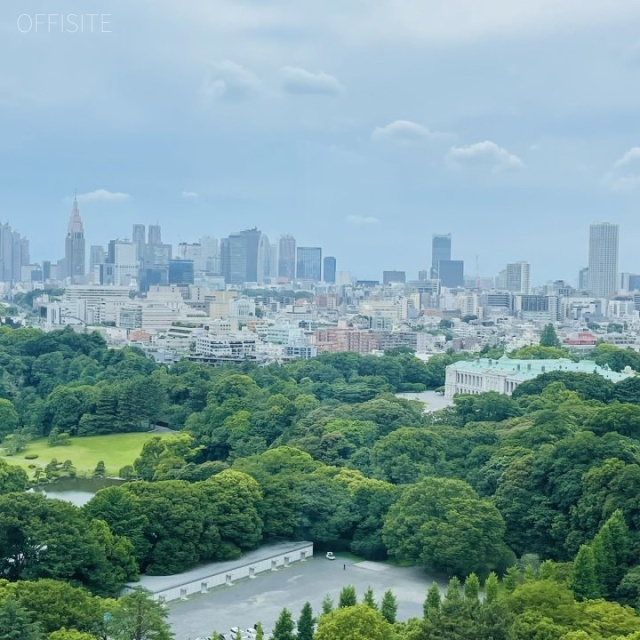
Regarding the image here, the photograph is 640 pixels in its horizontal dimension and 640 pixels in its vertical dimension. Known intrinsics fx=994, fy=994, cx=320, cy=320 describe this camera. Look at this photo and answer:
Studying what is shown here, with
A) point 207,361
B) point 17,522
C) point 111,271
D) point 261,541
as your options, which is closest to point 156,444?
point 261,541

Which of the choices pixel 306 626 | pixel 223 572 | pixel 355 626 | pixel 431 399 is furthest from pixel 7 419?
pixel 355 626

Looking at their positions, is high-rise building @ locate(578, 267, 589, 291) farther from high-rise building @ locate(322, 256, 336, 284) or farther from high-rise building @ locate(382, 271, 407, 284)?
high-rise building @ locate(322, 256, 336, 284)

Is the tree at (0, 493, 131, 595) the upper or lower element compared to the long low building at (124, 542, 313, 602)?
upper

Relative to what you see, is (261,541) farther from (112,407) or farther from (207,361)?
(207,361)

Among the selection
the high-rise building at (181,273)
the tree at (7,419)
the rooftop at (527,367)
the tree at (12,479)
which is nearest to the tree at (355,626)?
the tree at (12,479)

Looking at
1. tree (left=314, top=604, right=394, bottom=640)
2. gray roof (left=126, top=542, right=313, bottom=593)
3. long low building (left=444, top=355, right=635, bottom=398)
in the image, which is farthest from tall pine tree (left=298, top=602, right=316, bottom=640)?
long low building (left=444, top=355, right=635, bottom=398)

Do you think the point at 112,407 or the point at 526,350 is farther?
the point at 526,350
